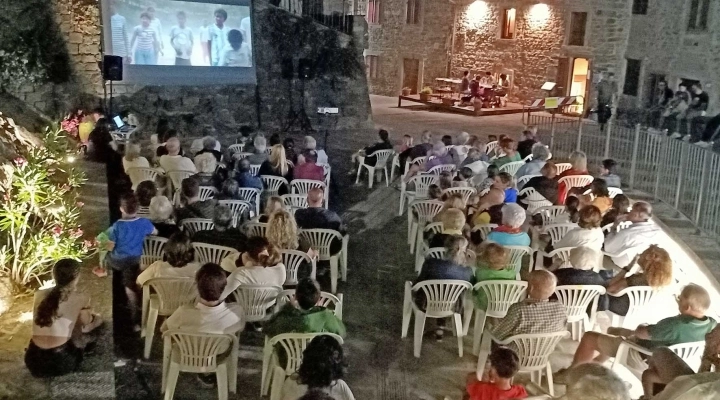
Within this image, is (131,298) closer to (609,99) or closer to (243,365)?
(243,365)

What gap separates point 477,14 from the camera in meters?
21.2

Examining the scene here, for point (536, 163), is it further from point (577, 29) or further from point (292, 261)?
point (577, 29)

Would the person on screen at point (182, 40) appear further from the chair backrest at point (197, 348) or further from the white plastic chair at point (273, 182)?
the chair backrest at point (197, 348)

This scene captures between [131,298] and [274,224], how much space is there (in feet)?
3.77

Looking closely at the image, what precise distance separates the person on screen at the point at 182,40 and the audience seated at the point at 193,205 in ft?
23.6

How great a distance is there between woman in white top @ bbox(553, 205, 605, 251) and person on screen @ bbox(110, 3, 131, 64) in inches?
344

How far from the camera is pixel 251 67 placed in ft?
44.1

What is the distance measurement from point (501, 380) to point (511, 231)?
218 cm

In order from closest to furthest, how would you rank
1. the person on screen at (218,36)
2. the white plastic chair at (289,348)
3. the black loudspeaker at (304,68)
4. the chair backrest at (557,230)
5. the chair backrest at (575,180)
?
the white plastic chair at (289,348)
the chair backrest at (557,230)
the chair backrest at (575,180)
the person on screen at (218,36)
the black loudspeaker at (304,68)

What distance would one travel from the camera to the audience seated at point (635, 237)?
5.16 m

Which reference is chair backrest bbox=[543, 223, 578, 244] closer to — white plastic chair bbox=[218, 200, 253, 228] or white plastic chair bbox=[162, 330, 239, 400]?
white plastic chair bbox=[218, 200, 253, 228]

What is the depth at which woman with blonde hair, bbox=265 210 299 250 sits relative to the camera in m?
4.80

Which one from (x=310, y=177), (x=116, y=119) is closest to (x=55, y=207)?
(x=310, y=177)

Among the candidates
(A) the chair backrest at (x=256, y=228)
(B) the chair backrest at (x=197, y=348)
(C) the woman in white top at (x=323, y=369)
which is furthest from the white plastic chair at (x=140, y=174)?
(C) the woman in white top at (x=323, y=369)
